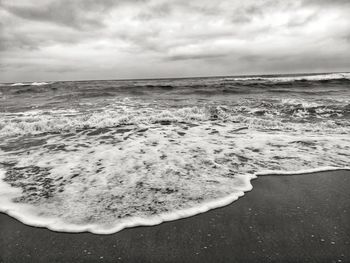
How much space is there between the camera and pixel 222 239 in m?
2.16

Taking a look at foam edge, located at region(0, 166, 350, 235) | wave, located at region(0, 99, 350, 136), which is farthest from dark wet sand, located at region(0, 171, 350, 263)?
wave, located at region(0, 99, 350, 136)

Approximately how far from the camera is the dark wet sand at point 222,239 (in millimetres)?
1979

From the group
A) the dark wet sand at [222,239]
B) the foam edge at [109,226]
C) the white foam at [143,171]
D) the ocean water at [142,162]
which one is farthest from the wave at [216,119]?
Result: the dark wet sand at [222,239]

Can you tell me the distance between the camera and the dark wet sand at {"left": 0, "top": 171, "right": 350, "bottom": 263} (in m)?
1.98

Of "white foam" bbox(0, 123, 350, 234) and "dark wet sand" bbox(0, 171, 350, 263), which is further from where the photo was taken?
"white foam" bbox(0, 123, 350, 234)

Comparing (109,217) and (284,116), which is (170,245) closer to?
(109,217)

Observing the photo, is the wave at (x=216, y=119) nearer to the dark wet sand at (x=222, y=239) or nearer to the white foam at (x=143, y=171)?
the white foam at (x=143, y=171)

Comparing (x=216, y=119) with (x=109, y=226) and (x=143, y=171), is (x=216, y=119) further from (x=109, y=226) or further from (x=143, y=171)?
(x=109, y=226)

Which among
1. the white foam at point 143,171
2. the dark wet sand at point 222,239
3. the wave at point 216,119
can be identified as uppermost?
the wave at point 216,119

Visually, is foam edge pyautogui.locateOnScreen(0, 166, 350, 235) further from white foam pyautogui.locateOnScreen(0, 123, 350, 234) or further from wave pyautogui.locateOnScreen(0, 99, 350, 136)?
wave pyautogui.locateOnScreen(0, 99, 350, 136)

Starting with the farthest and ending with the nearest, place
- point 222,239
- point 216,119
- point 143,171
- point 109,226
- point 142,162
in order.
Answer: point 216,119 → point 142,162 → point 143,171 → point 109,226 → point 222,239

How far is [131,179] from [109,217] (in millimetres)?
895

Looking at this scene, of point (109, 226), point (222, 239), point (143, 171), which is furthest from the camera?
point (143, 171)

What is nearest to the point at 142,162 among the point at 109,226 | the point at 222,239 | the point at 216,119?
the point at 109,226
